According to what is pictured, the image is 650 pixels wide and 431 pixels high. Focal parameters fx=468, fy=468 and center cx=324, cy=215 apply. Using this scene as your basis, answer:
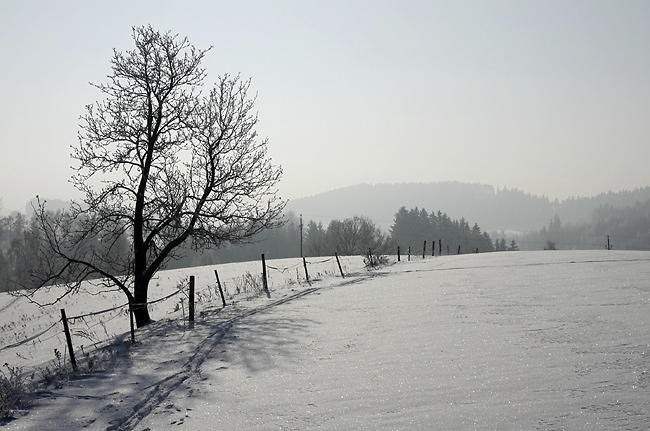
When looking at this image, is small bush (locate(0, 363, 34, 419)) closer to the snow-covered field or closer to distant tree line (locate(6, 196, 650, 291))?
the snow-covered field

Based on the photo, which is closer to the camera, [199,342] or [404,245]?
[199,342]

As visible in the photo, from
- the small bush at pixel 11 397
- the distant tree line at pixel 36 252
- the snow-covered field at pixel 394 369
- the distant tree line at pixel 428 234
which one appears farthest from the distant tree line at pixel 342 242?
Answer: the small bush at pixel 11 397

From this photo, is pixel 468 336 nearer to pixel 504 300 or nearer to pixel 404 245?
pixel 504 300

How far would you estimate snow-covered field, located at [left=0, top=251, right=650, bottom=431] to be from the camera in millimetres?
5918

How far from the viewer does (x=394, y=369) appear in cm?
785

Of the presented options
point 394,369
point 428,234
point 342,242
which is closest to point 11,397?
point 394,369

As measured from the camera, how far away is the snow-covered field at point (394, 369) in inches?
233

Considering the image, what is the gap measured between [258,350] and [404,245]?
278 ft

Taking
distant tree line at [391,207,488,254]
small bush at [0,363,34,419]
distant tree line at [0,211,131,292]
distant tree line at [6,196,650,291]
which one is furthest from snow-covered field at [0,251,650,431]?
distant tree line at [391,207,488,254]

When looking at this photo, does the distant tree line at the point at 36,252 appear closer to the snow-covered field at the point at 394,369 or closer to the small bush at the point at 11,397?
the snow-covered field at the point at 394,369

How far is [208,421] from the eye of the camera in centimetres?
629

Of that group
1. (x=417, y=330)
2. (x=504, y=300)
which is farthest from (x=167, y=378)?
(x=504, y=300)

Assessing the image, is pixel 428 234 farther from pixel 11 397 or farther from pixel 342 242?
pixel 11 397

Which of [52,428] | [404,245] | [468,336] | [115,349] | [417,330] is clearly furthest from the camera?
[404,245]
